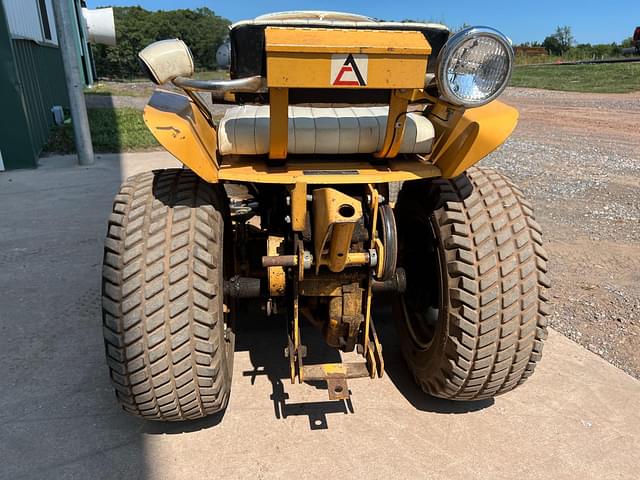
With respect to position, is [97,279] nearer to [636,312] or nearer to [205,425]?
[205,425]

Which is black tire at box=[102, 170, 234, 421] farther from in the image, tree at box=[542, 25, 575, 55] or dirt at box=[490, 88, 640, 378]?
tree at box=[542, 25, 575, 55]

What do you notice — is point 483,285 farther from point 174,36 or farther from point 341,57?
point 174,36

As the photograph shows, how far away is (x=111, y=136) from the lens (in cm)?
1104

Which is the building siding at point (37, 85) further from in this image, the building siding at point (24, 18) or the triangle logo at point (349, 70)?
the triangle logo at point (349, 70)

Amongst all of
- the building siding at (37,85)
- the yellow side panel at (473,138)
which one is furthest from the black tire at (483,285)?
the building siding at (37,85)

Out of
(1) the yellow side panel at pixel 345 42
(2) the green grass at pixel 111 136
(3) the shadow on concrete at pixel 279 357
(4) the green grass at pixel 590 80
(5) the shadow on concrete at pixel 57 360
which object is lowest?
(2) the green grass at pixel 111 136

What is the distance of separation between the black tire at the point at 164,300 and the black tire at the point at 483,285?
1.08 m

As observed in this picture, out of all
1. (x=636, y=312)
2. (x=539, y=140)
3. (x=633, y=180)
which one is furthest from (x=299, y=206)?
(x=539, y=140)

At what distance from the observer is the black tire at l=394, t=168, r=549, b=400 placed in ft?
7.84

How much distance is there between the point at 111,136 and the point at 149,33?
61763mm

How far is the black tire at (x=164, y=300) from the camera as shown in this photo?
220cm

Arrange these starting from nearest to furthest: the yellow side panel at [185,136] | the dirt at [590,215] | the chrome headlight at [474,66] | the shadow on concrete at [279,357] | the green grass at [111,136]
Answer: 1. the chrome headlight at [474,66]
2. the yellow side panel at [185,136]
3. the shadow on concrete at [279,357]
4. the dirt at [590,215]
5. the green grass at [111,136]

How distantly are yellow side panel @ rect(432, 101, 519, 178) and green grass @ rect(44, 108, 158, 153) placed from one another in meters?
7.84

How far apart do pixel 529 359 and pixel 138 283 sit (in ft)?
6.13
